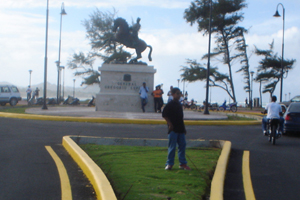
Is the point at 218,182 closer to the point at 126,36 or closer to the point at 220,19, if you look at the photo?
the point at 126,36

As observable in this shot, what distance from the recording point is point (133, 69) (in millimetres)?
22953

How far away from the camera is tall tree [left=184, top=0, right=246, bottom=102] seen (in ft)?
145

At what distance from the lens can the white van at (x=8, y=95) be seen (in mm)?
33875

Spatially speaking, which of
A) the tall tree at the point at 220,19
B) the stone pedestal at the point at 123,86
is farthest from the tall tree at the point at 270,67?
the stone pedestal at the point at 123,86

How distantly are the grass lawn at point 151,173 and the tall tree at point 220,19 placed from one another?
37127 millimetres

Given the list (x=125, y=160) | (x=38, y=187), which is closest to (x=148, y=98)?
(x=125, y=160)

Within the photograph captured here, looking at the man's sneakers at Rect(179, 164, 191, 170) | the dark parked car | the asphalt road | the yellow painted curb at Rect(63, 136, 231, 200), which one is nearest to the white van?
the asphalt road

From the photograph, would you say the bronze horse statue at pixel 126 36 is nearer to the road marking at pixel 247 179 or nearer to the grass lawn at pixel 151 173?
the grass lawn at pixel 151 173

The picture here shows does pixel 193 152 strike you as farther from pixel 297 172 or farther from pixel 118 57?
pixel 118 57

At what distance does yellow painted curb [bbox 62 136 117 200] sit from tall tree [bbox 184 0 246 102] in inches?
1490

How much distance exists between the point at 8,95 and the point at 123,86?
15.7 meters

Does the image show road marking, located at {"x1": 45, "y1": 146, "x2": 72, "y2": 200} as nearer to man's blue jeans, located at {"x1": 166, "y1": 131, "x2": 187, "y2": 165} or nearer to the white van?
man's blue jeans, located at {"x1": 166, "y1": 131, "x2": 187, "y2": 165}

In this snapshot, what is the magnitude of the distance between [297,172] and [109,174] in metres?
3.61

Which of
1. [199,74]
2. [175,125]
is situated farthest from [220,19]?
[175,125]
